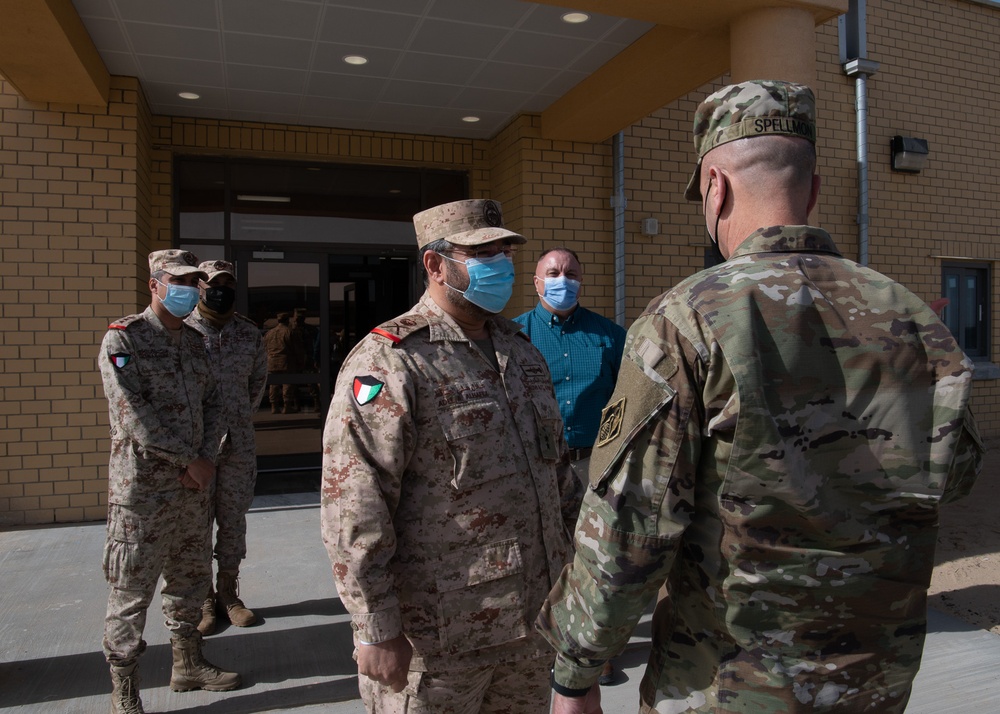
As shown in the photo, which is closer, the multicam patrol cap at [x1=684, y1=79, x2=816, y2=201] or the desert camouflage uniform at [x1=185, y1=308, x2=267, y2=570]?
the multicam patrol cap at [x1=684, y1=79, x2=816, y2=201]

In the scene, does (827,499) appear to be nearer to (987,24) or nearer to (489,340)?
(489,340)

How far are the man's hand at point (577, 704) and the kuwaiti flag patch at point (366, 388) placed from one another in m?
0.86

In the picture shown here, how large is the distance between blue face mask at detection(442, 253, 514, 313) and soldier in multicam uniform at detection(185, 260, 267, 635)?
2363 mm

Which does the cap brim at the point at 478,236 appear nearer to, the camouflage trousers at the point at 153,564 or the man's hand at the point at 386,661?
the man's hand at the point at 386,661

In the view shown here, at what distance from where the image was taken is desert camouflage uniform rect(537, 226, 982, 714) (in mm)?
1241

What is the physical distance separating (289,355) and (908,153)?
7.55 m

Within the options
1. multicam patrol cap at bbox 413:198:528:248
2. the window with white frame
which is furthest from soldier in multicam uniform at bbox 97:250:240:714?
the window with white frame

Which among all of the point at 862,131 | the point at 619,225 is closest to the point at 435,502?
the point at 619,225

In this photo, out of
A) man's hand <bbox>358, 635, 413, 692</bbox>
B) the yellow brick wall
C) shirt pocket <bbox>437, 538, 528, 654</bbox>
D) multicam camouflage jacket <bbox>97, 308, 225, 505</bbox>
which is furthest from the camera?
the yellow brick wall

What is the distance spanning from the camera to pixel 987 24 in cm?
947

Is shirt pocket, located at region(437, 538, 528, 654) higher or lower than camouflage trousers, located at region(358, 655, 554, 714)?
higher

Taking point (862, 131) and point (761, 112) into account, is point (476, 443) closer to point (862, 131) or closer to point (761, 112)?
point (761, 112)

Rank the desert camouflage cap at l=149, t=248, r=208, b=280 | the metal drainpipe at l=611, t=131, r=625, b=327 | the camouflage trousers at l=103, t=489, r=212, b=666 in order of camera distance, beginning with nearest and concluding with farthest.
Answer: the camouflage trousers at l=103, t=489, r=212, b=666 < the desert camouflage cap at l=149, t=248, r=208, b=280 < the metal drainpipe at l=611, t=131, r=625, b=327

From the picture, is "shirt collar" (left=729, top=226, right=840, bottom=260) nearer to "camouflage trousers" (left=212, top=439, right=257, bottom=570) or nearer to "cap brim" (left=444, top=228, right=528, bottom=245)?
"cap brim" (left=444, top=228, right=528, bottom=245)
